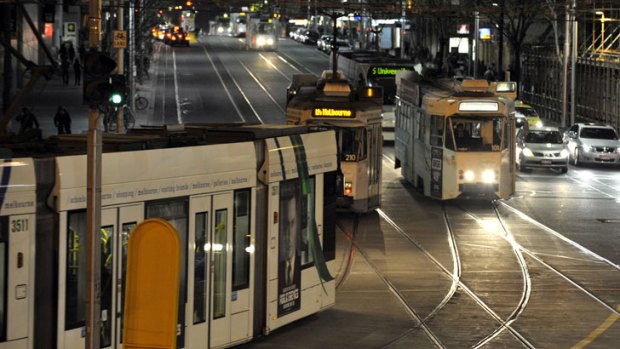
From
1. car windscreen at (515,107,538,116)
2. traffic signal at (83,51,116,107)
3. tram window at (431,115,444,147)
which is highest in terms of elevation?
traffic signal at (83,51,116,107)

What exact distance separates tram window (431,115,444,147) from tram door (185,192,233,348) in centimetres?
1762

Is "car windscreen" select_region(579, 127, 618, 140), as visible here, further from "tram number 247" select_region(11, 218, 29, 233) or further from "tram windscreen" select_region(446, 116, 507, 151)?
"tram number 247" select_region(11, 218, 29, 233)

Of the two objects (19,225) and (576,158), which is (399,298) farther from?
(576,158)

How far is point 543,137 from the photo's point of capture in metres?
43.6

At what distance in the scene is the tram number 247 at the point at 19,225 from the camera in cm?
1247

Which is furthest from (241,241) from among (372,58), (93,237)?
(372,58)

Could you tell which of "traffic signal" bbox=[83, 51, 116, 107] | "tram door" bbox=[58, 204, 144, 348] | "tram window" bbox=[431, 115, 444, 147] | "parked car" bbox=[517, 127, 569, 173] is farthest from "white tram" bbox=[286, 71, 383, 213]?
"traffic signal" bbox=[83, 51, 116, 107]

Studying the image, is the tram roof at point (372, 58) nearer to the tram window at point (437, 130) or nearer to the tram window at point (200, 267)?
the tram window at point (437, 130)

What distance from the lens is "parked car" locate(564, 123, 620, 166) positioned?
4456 cm

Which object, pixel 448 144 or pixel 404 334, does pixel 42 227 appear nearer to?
pixel 404 334

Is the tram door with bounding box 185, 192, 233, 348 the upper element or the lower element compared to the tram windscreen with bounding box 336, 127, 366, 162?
lower

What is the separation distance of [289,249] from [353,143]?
13.3 m

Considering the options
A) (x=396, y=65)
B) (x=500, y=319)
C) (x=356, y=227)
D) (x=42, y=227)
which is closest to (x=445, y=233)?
(x=356, y=227)

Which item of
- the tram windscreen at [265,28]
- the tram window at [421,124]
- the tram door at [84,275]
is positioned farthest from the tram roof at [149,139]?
the tram windscreen at [265,28]
